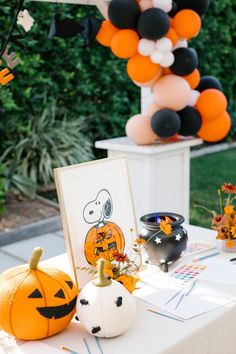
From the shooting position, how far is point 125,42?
111 inches

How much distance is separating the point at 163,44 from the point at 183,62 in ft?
0.62

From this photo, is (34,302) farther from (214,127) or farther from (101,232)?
(214,127)

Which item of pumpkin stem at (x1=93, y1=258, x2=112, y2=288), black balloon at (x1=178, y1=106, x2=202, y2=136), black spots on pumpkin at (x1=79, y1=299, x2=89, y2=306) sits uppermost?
pumpkin stem at (x1=93, y1=258, x2=112, y2=288)

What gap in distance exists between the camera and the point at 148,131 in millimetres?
3043

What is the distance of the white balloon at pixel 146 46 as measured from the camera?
9.24 ft

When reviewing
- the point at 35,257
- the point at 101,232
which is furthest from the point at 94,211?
the point at 35,257

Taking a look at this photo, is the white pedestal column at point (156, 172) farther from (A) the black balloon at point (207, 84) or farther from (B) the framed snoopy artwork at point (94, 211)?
(B) the framed snoopy artwork at point (94, 211)

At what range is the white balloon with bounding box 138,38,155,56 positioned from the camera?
9.24 feet

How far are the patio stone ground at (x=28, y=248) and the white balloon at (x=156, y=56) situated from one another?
1384 millimetres

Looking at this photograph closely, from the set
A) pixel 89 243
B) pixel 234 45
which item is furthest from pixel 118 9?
pixel 234 45

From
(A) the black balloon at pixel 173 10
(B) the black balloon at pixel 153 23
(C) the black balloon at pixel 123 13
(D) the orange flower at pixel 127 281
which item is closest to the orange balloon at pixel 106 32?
(C) the black balloon at pixel 123 13

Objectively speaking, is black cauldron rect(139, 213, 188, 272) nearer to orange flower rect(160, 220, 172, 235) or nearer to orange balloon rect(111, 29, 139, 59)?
orange flower rect(160, 220, 172, 235)

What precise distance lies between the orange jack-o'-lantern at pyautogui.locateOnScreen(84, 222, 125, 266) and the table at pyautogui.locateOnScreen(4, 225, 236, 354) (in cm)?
16

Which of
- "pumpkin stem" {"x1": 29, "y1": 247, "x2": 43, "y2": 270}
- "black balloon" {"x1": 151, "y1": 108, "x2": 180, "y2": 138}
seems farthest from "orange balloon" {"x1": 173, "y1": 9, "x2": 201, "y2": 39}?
"pumpkin stem" {"x1": 29, "y1": 247, "x2": 43, "y2": 270}
